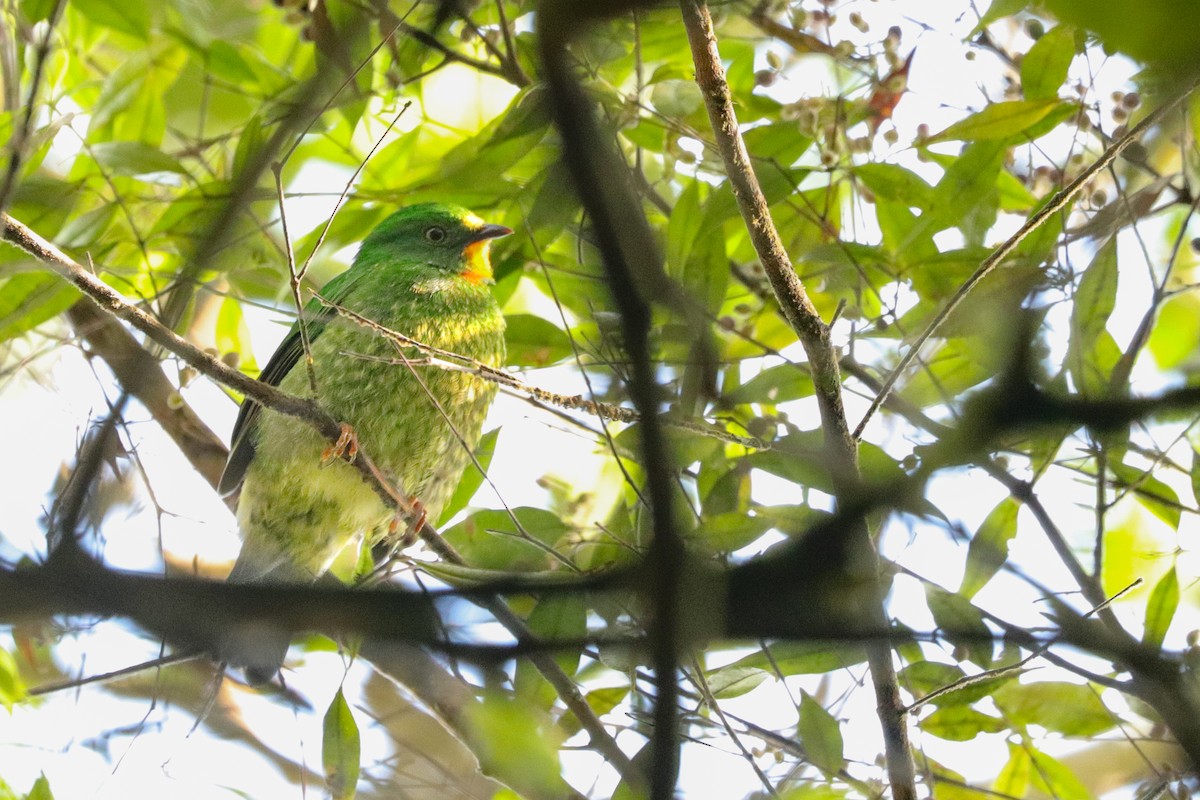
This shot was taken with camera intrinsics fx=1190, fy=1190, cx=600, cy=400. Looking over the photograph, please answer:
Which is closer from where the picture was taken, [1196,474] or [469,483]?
[1196,474]

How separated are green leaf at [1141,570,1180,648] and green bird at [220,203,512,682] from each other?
7.50ft

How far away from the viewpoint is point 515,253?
4203 mm

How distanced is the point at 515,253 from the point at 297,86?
921mm

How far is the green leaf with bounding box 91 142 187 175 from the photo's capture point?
3834 mm

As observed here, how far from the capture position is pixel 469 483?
14.6 feet

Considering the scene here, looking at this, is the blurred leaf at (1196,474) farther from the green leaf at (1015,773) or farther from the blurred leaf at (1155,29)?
the blurred leaf at (1155,29)

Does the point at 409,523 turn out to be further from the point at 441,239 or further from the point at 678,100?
the point at 678,100

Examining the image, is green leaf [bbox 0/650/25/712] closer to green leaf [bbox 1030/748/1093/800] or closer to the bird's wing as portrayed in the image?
the bird's wing

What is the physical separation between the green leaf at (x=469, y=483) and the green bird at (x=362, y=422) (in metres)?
0.04

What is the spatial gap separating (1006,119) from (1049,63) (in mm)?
213

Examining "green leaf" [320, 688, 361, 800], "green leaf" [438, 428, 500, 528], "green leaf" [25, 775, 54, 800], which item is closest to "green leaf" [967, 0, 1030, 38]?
"green leaf" [438, 428, 500, 528]

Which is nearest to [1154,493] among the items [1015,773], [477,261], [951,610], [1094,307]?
[1094,307]

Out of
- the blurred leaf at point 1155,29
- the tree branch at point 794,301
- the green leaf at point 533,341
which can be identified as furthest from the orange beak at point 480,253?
the blurred leaf at point 1155,29

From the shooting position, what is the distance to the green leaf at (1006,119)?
340cm
